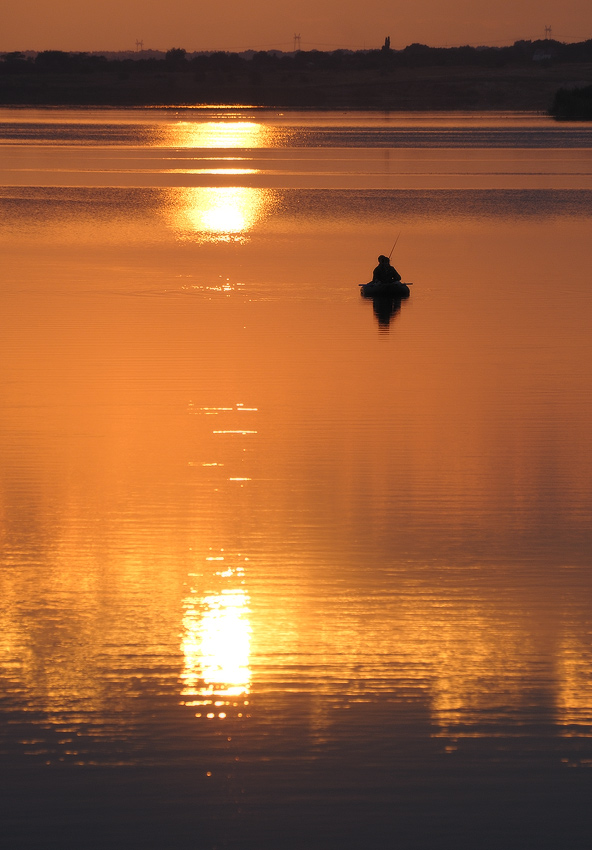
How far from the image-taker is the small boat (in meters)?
22.1

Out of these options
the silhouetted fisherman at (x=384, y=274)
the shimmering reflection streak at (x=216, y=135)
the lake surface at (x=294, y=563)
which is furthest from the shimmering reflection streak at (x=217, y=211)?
the shimmering reflection streak at (x=216, y=135)

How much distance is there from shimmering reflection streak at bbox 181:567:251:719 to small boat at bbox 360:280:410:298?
44.8 feet

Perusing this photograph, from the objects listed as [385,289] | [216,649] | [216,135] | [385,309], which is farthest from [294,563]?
[216,135]

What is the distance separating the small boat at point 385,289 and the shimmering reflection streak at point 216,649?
1366 centimetres

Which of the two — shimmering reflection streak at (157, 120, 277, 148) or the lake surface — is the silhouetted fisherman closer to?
the lake surface

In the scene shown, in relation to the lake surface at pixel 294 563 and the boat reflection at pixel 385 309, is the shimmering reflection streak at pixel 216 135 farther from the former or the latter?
the lake surface at pixel 294 563

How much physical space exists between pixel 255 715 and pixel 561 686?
178 centimetres

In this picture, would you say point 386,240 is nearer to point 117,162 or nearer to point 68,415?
point 68,415

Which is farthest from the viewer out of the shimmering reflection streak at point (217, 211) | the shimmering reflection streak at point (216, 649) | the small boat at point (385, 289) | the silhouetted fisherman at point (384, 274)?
the shimmering reflection streak at point (217, 211)

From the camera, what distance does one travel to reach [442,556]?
→ 9.48 metres

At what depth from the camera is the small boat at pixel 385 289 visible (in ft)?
72.5

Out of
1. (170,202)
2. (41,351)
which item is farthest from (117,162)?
(41,351)

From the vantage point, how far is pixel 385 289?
2209 centimetres

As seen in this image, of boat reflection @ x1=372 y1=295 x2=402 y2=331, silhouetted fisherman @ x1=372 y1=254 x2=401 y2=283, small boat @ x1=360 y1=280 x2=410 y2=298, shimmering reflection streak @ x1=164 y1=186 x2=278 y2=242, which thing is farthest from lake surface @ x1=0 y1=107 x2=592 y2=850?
shimmering reflection streak @ x1=164 y1=186 x2=278 y2=242
